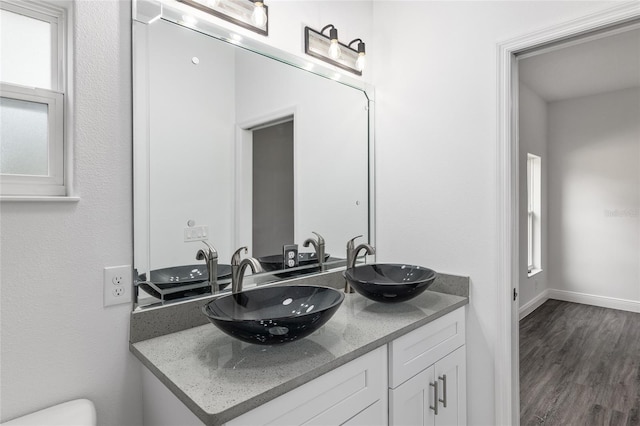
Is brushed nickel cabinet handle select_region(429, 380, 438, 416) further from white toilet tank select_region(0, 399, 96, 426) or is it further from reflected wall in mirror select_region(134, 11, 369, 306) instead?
white toilet tank select_region(0, 399, 96, 426)

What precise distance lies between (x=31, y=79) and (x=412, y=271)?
1723mm

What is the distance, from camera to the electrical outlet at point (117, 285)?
113 cm

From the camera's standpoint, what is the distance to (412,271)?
1.82 meters

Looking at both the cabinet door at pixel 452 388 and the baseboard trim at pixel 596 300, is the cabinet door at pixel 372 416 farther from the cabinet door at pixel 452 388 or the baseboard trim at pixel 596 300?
the baseboard trim at pixel 596 300

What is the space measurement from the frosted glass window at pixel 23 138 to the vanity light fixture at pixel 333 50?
1186 millimetres

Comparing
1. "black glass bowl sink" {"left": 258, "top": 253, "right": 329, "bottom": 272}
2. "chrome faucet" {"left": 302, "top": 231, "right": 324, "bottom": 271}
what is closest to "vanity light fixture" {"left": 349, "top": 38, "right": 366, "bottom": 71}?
"chrome faucet" {"left": 302, "top": 231, "right": 324, "bottom": 271}

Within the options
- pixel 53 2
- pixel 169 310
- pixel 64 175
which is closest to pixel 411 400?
pixel 169 310

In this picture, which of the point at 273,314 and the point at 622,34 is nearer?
the point at 273,314

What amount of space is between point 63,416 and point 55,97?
3.11ft

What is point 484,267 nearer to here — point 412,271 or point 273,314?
point 412,271

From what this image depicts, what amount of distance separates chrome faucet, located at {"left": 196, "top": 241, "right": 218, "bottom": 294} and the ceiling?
1.71 meters

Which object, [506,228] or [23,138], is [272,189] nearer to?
[23,138]

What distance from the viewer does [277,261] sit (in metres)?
1.67

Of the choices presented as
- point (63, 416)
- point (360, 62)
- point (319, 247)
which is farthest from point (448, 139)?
point (63, 416)
